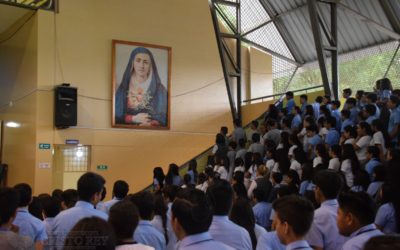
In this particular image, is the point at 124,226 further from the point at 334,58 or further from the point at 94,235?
the point at 334,58

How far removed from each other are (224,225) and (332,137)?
5.73 metres

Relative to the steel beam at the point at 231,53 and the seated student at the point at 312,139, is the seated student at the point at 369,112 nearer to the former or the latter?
the seated student at the point at 312,139

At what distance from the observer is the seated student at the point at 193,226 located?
245 centimetres

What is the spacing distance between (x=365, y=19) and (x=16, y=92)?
34.7 feet

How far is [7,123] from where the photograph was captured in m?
13.7

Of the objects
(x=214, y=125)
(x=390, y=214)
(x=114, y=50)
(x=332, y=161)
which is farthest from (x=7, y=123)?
(x=390, y=214)

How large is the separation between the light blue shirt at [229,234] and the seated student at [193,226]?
593 millimetres

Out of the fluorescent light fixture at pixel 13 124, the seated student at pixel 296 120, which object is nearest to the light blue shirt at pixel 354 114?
the seated student at pixel 296 120

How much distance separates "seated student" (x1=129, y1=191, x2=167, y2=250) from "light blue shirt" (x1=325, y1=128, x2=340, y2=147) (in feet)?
18.6

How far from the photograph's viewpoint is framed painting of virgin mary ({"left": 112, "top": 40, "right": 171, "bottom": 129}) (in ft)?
43.3

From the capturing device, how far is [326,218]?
340cm

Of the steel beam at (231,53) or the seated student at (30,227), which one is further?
the steel beam at (231,53)

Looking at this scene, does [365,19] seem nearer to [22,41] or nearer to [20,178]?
[22,41]

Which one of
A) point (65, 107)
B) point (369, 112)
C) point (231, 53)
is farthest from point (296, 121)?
point (231, 53)
